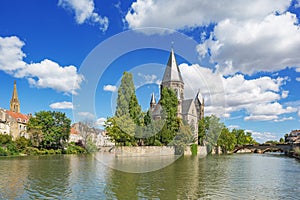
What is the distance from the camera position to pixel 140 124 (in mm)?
52844

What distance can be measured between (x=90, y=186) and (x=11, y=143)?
46355 millimetres

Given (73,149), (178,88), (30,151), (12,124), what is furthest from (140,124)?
(178,88)

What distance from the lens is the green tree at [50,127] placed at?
6888 centimetres

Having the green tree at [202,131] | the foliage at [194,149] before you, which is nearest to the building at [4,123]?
the foliage at [194,149]

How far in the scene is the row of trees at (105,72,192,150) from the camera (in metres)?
51.3

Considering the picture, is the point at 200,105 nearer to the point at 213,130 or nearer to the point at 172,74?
the point at 172,74

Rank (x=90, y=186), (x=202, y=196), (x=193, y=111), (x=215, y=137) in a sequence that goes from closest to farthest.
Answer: (x=202, y=196), (x=90, y=186), (x=215, y=137), (x=193, y=111)

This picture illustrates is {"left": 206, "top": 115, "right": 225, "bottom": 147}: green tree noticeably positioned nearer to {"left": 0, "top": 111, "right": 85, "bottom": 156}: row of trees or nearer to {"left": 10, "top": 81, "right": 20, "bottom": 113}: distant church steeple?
{"left": 0, "top": 111, "right": 85, "bottom": 156}: row of trees

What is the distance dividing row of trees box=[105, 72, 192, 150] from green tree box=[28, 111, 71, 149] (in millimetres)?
23866

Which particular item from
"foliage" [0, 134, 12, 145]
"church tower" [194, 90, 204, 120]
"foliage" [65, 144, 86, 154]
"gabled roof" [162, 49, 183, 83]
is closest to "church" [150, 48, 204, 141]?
"gabled roof" [162, 49, 183, 83]

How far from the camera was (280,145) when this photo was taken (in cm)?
8450

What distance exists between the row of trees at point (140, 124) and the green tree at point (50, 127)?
23.9 m

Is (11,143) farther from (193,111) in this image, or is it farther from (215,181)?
(193,111)

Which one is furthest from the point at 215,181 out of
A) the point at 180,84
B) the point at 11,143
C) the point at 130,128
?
the point at 180,84
